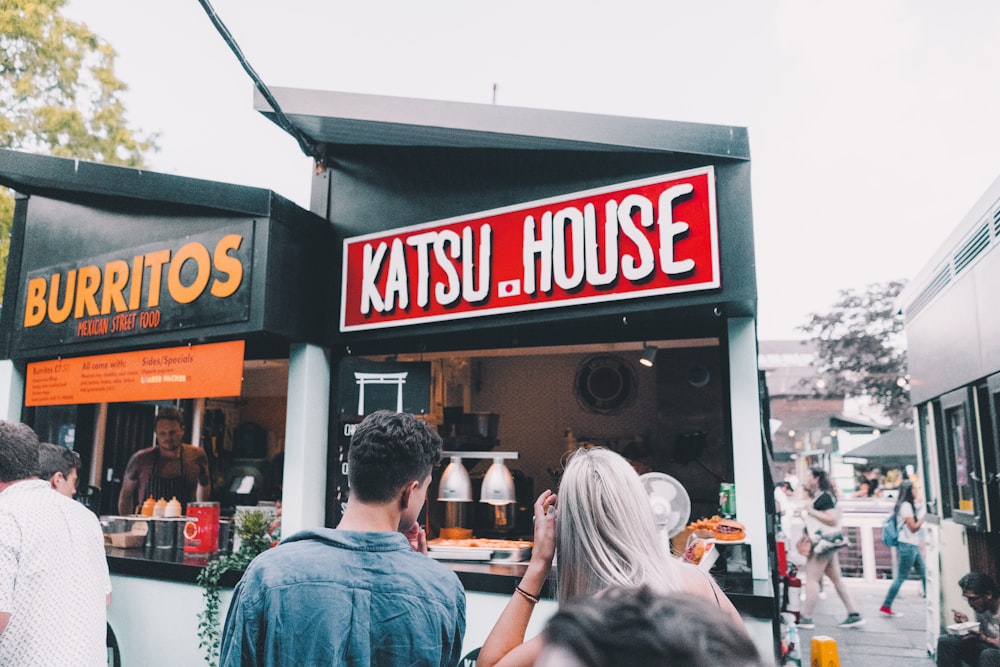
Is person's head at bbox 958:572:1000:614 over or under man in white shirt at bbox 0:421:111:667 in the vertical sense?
under

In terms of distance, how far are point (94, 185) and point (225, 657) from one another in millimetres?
5539

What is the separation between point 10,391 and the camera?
23.2 feet

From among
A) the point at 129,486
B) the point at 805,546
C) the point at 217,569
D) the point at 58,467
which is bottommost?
the point at 805,546

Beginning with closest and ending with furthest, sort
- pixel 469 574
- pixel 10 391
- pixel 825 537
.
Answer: pixel 469 574 → pixel 10 391 → pixel 825 537

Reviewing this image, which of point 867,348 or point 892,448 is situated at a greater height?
point 867,348

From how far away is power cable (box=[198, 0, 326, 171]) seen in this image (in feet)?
14.4

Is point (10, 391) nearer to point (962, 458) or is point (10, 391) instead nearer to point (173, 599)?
point (173, 599)

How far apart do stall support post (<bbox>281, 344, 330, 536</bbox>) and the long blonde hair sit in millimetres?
3941

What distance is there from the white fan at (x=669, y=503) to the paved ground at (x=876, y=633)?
462 cm

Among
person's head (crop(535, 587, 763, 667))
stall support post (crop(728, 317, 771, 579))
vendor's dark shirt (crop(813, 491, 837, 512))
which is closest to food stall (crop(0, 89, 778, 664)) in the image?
stall support post (crop(728, 317, 771, 579))

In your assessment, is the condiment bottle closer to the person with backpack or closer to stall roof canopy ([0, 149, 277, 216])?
stall roof canopy ([0, 149, 277, 216])

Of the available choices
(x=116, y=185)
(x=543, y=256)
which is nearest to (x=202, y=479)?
(x=116, y=185)

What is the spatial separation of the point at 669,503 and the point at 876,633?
262 inches

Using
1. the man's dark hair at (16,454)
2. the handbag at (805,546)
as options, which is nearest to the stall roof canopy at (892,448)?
the handbag at (805,546)
